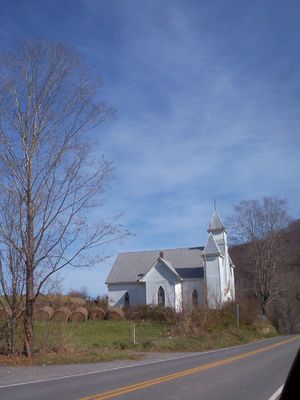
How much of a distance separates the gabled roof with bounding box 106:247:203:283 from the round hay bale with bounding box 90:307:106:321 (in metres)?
15.4

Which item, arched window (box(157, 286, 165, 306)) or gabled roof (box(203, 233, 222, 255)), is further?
gabled roof (box(203, 233, 222, 255))

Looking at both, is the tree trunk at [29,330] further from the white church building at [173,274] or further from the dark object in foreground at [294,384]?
the white church building at [173,274]

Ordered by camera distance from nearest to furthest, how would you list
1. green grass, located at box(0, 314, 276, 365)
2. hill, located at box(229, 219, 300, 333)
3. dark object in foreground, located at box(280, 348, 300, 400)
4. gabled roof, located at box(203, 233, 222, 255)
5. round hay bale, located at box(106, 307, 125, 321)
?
dark object in foreground, located at box(280, 348, 300, 400) → green grass, located at box(0, 314, 276, 365) → round hay bale, located at box(106, 307, 125, 321) → gabled roof, located at box(203, 233, 222, 255) → hill, located at box(229, 219, 300, 333)

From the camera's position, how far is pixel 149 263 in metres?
67.1

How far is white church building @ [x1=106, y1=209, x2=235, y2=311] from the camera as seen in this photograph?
198 feet

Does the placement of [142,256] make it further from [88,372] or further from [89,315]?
[88,372]

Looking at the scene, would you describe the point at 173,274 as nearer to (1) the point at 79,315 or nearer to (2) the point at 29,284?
(1) the point at 79,315

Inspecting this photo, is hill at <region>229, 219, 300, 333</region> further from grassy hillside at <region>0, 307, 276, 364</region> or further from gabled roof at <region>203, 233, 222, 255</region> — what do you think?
grassy hillside at <region>0, 307, 276, 364</region>

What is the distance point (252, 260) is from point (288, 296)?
9.30 meters

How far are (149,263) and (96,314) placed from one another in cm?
1958

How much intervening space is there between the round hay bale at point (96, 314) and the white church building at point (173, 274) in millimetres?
10113

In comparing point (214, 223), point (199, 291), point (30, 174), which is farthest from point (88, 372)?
point (214, 223)

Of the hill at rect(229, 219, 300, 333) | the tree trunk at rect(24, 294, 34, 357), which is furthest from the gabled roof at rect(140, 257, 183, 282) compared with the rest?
the tree trunk at rect(24, 294, 34, 357)

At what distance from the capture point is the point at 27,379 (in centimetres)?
1380
